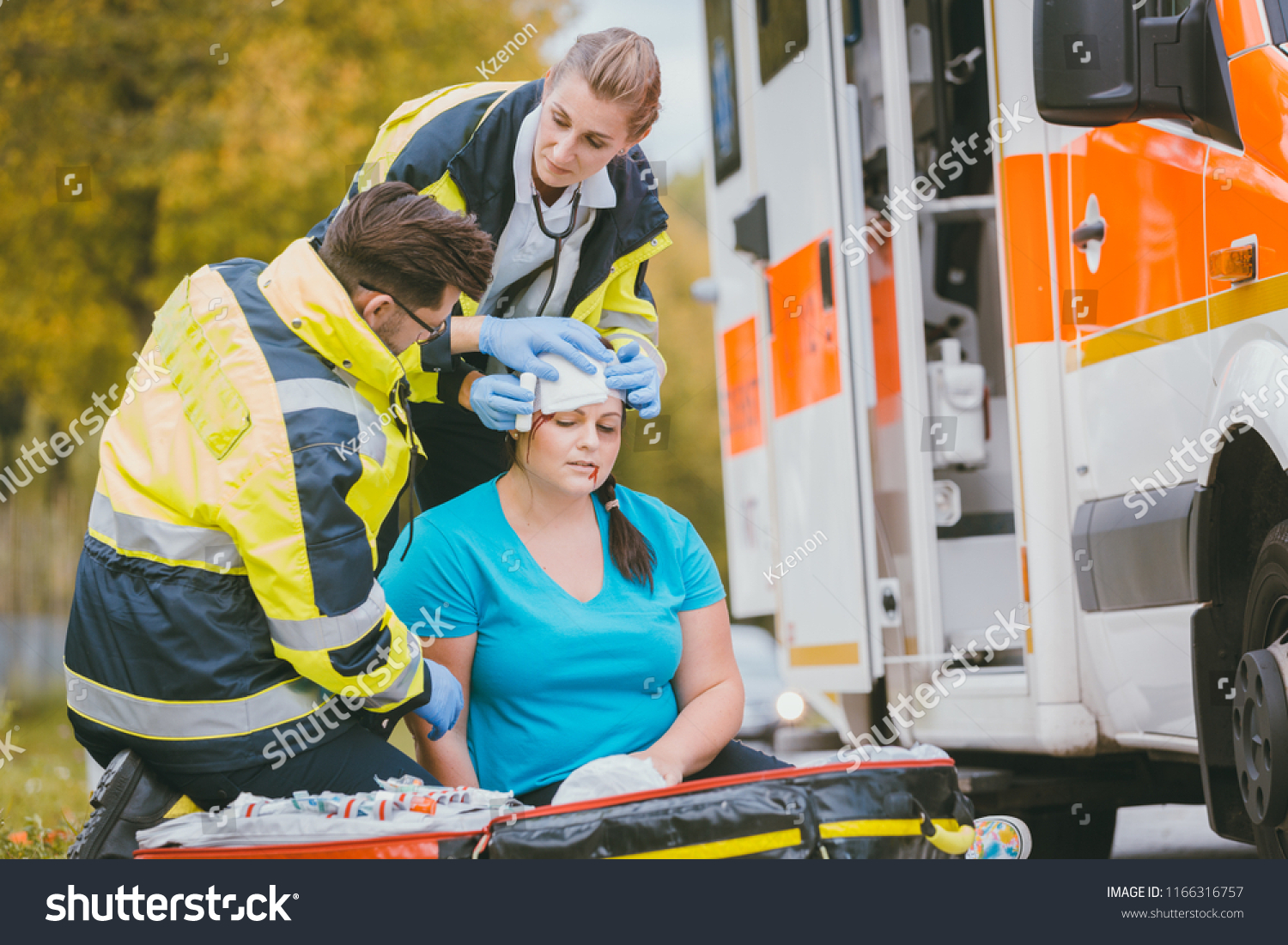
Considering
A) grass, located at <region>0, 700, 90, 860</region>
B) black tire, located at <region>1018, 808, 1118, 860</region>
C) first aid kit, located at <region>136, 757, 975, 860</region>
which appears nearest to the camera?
first aid kit, located at <region>136, 757, 975, 860</region>

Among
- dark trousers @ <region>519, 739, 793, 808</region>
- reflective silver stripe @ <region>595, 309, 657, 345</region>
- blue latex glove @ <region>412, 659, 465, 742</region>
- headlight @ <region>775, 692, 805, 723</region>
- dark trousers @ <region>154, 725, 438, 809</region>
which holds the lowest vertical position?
headlight @ <region>775, 692, 805, 723</region>

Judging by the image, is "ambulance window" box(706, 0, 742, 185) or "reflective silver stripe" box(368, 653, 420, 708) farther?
"ambulance window" box(706, 0, 742, 185)

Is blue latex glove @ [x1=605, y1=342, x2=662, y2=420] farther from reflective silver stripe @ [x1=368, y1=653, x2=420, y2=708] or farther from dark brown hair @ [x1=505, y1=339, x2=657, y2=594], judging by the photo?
reflective silver stripe @ [x1=368, y1=653, x2=420, y2=708]

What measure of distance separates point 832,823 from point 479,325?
1.25 m

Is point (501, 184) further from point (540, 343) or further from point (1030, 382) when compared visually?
point (1030, 382)

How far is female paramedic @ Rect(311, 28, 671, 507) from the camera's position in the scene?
266cm

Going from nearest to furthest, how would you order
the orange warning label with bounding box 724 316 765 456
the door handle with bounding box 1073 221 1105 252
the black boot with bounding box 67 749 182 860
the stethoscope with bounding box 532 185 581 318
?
the black boot with bounding box 67 749 182 860 → the stethoscope with bounding box 532 185 581 318 → the door handle with bounding box 1073 221 1105 252 → the orange warning label with bounding box 724 316 765 456

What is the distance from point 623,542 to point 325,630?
768 mm

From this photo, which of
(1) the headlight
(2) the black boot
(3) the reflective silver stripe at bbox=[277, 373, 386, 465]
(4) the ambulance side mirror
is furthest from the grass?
(4) the ambulance side mirror

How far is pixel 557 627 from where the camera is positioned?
261cm

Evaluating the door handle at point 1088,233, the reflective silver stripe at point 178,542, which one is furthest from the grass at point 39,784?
the door handle at point 1088,233

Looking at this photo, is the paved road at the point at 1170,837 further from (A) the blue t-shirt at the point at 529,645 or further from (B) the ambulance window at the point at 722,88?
(B) the ambulance window at the point at 722,88

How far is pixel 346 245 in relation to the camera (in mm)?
2334

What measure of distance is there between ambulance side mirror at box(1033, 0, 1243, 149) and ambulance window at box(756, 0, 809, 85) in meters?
1.66
